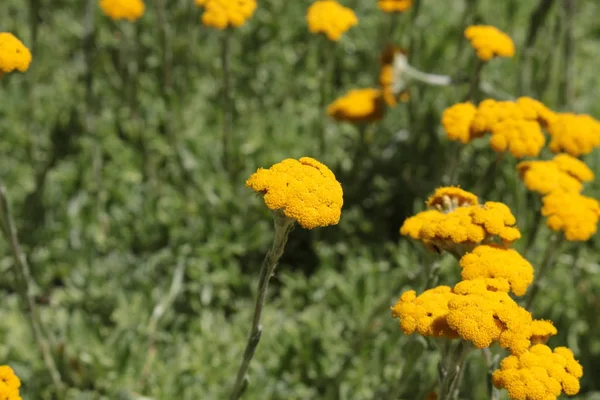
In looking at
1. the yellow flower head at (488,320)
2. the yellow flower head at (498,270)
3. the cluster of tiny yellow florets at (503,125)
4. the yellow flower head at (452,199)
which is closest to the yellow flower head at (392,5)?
the cluster of tiny yellow florets at (503,125)

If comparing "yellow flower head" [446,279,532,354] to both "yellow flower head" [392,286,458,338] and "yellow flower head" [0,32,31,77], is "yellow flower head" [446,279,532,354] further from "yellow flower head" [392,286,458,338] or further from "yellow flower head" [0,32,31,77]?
"yellow flower head" [0,32,31,77]

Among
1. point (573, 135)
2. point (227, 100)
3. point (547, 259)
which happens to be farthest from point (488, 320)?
point (227, 100)

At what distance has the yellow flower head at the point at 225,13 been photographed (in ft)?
13.3

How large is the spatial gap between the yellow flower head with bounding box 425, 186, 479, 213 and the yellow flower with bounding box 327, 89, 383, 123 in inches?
73.4

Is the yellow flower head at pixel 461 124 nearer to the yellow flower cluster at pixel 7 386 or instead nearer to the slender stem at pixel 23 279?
the slender stem at pixel 23 279

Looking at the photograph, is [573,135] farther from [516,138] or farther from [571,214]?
[571,214]

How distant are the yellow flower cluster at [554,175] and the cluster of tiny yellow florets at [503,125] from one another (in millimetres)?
81

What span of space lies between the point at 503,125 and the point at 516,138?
0.09 metres

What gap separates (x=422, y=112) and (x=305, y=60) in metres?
1.28

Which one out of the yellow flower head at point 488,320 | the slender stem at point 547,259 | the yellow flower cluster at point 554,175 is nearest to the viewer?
the yellow flower head at point 488,320

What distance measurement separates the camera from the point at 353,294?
183 inches

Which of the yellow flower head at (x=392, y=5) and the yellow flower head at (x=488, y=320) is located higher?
the yellow flower head at (x=392, y=5)

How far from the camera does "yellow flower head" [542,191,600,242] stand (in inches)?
123

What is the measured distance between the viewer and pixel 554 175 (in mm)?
3271
